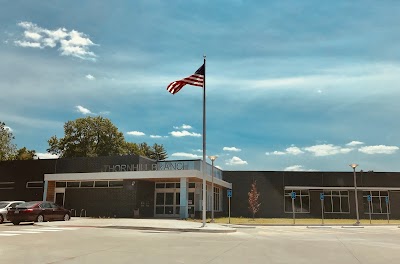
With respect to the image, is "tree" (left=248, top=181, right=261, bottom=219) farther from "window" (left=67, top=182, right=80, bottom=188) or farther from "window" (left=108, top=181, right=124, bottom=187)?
"window" (left=67, top=182, right=80, bottom=188)

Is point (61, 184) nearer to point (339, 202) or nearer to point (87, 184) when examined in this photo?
point (87, 184)

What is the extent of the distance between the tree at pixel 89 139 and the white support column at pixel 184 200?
1340 inches

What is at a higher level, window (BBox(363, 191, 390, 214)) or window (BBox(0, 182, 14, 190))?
window (BBox(0, 182, 14, 190))

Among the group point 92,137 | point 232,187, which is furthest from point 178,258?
point 92,137

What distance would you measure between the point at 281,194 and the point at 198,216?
51.2 feet

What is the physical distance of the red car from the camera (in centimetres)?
2520

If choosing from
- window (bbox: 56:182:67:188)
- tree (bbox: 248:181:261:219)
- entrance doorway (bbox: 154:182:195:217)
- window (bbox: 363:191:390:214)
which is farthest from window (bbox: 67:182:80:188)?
window (bbox: 363:191:390:214)

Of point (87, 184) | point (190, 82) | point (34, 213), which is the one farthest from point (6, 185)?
point (190, 82)

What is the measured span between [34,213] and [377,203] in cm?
3693

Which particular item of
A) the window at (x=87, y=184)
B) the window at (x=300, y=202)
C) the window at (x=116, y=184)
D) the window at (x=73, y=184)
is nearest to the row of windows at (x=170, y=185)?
the window at (x=116, y=184)

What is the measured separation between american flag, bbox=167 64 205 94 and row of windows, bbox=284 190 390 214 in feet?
84.0

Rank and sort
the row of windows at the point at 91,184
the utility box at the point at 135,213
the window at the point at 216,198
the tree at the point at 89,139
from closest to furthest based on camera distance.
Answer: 1. the utility box at the point at 135,213
2. the row of windows at the point at 91,184
3. the window at the point at 216,198
4. the tree at the point at 89,139

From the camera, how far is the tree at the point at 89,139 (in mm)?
64062

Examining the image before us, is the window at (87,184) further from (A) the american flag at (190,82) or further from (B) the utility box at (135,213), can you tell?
(A) the american flag at (190,82)
